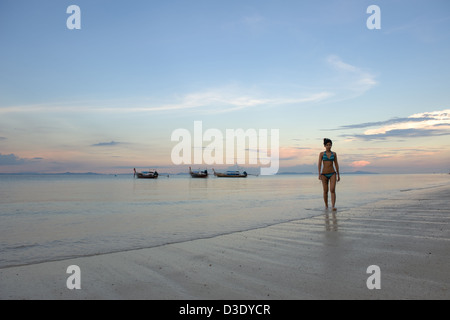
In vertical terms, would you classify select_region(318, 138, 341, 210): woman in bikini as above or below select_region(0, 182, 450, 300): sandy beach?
above

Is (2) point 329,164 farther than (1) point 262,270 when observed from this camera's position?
Yes

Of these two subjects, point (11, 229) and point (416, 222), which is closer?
point (416, 222)

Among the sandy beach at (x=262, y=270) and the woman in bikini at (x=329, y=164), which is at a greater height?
the woman in bikini at (x=329, y=164)

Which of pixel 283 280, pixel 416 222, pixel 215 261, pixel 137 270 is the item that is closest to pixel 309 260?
pixel 283 280

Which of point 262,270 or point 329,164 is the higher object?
point 329,164

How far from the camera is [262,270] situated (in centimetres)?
392

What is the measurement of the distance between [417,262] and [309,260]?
4.63 ft

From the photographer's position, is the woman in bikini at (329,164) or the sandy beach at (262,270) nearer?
the sandy beach at (262,270)

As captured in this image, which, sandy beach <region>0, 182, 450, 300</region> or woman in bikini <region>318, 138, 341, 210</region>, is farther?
woman in bikini <region>318, 138, 341, 210</region>

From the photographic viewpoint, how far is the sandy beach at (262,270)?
125 inches

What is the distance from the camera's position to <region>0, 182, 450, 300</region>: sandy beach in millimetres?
3184

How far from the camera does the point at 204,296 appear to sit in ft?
10.2

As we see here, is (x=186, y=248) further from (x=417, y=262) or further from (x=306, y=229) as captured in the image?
(x=417, y=262)
